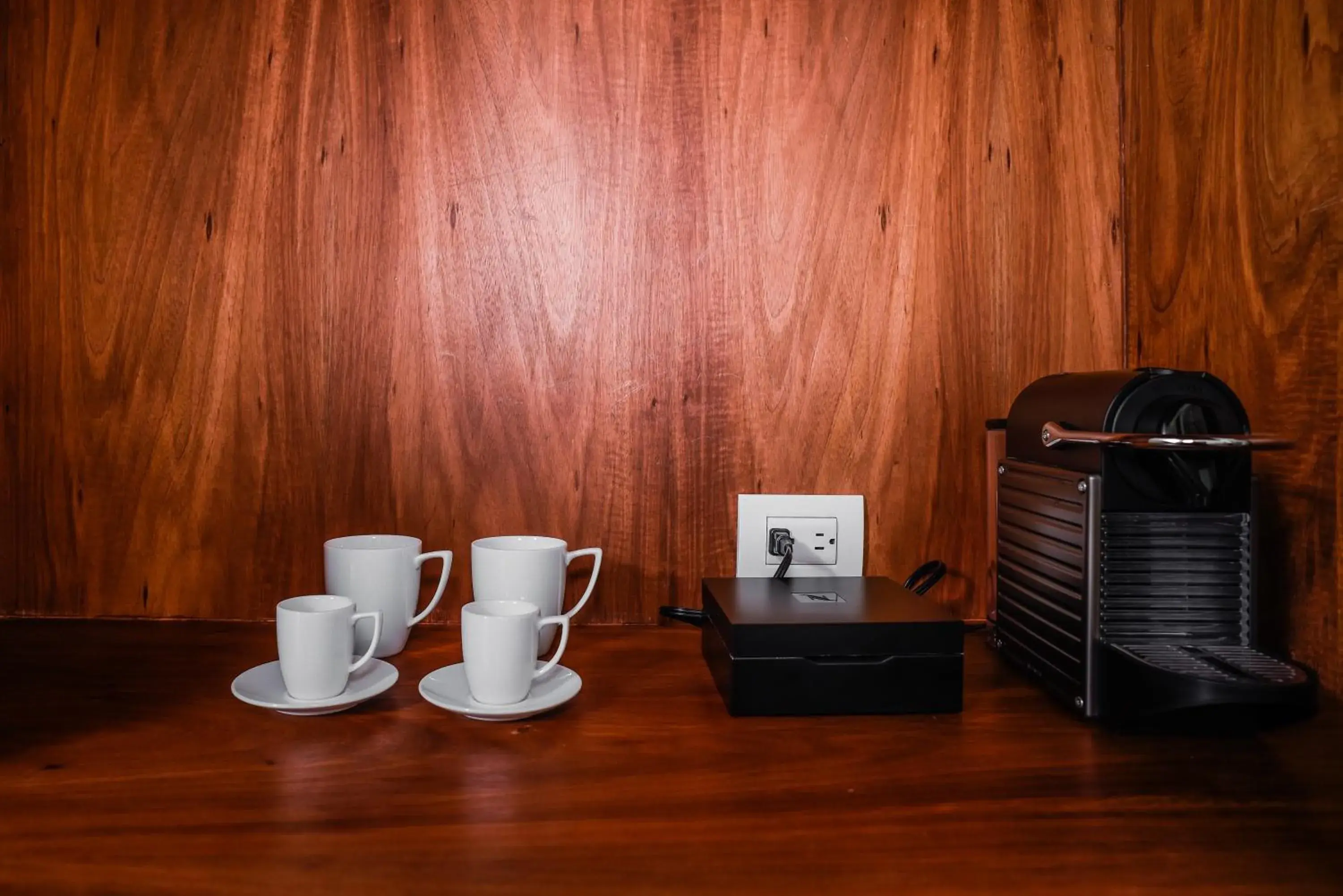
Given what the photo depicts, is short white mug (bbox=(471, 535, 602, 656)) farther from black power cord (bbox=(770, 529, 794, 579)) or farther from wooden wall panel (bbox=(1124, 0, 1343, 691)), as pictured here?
wooden wall panel (bbox=(1124, 0, 1343, 691))

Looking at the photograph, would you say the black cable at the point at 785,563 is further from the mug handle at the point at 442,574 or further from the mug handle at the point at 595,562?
the mug handle at the point at 442,574

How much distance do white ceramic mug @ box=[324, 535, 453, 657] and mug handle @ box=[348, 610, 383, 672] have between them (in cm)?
6

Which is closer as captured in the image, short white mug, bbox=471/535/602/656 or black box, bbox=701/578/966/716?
black box, bbox=701/578/966/716

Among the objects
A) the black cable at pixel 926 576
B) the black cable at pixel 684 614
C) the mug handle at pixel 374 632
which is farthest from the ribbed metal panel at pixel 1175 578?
the mug handle at pixel 374 632

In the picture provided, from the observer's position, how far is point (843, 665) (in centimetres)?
75

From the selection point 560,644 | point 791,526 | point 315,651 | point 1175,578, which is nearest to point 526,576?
point 560,644

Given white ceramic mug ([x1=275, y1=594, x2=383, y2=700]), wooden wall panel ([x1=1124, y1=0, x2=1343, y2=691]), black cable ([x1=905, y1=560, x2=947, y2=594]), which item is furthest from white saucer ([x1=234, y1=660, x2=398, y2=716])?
wooden wall panel ([x1=1124, y1=0, x2=1343, y2=691])

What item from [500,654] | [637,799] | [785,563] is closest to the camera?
[637,799]

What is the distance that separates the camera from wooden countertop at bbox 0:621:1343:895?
51 cm

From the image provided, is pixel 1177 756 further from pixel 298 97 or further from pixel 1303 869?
pixel 298 97

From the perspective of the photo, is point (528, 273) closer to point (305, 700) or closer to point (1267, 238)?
point (305, 700)

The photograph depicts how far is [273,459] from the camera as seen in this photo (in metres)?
1.04

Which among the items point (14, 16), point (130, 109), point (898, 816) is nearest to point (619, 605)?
point (898, 816)

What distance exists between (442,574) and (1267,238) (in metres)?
0.89
